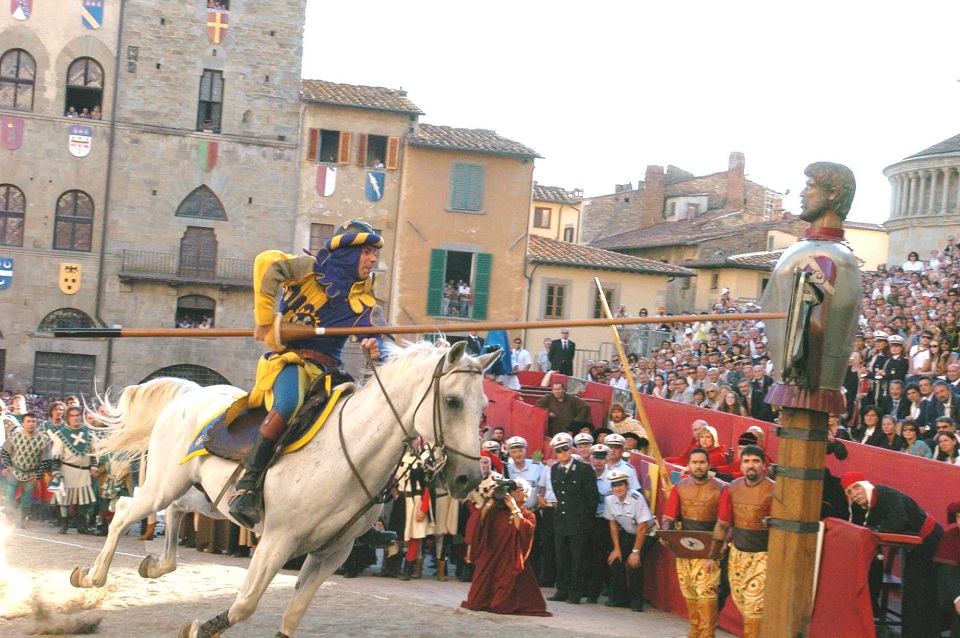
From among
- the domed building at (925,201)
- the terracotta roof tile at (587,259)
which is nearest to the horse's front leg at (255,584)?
the terracotta roof tile at (587,259)

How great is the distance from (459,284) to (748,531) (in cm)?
3098

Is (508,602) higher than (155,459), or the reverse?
(155,459)

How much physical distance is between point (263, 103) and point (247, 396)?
1274 inches

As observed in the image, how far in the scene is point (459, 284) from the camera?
40.5 m

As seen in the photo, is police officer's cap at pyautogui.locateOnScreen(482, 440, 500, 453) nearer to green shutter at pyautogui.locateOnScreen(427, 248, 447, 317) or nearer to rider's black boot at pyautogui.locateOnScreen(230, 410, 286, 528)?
rider's black boot at pyautogui.locateOnScreen(230, 410, 286, 528)

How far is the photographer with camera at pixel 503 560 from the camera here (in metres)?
11.7

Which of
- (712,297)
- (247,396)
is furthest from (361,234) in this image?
(712,297)

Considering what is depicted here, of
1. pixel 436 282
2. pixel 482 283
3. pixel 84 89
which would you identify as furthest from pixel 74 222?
pixel 482 283

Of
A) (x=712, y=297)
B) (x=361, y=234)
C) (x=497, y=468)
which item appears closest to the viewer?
(x=361, y=234)

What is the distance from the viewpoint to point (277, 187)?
39438 millimetres

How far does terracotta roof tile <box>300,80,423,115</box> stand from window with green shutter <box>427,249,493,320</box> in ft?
16.4

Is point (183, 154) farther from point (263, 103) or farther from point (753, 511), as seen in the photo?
point (753, 511)

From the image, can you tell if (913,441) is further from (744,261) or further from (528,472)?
(744,261)

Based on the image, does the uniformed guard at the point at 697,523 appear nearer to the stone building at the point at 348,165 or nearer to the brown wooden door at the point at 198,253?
the stone building at the point at 348,165
